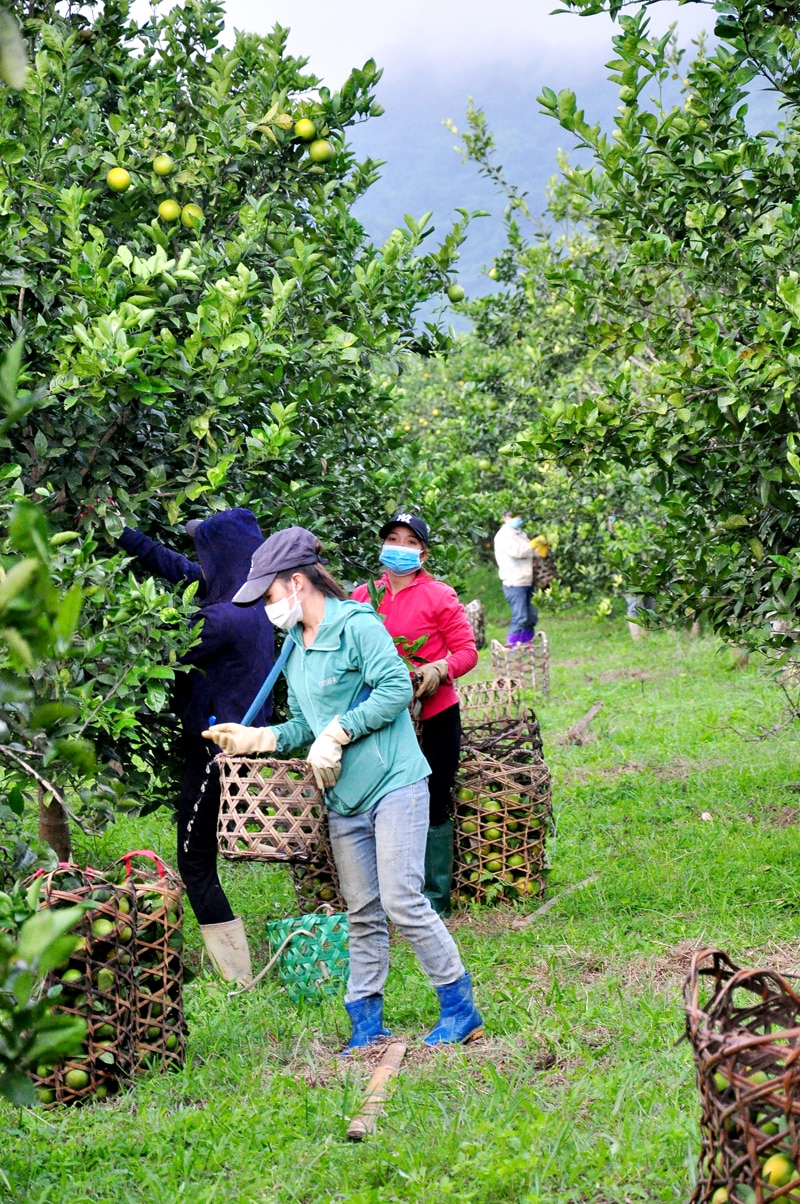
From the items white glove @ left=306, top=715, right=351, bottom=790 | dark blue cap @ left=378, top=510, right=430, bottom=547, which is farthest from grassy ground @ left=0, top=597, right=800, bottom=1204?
dark blue cap @ left=378, top=510, right=430, bottom=547

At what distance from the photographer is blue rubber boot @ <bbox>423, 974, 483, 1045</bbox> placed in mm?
4113

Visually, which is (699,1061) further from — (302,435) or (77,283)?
(302,435)

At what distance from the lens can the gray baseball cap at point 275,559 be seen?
412 cm

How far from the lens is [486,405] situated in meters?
14.4

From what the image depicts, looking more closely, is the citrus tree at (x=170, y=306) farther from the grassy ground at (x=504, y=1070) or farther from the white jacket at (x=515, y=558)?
the white jacket at (x=515, y=558)

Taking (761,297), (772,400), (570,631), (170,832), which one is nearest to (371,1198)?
(772,400)

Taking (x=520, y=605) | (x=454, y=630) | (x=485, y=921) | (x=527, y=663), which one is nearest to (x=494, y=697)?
(x=454, y=630)

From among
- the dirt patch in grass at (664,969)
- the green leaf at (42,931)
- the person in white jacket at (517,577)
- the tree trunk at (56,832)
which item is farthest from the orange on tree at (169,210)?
the person in white jacket at (517,577)

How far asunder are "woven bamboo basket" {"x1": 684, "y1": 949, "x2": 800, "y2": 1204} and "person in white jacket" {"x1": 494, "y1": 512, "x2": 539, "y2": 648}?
1132 centimetres

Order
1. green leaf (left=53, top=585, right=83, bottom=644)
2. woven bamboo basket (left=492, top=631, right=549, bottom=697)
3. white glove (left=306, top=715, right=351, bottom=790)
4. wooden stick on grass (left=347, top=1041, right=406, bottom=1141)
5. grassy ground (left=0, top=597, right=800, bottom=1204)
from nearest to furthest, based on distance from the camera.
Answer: green leaf (left=53, top=585, right=83, bottom=644) < grassy ground (left=0, top=597, right=800, bottom=1204) < wooden stick on grass (left=347, top=1041, right=406, bottom=1141) < white glove (left=306, top=715, right=351, bottom=790) < woven bamboo basket (left=492, top=631, right=549, bottom=697)

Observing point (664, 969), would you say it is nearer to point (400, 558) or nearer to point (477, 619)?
point (400, 558)

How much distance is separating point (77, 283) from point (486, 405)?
408 inches

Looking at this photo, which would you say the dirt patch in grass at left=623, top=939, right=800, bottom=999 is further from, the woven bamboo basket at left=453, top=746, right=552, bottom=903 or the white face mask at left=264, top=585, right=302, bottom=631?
the white face mask at left=264, top=585, right=302, bottom=631

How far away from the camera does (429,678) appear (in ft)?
17.5
